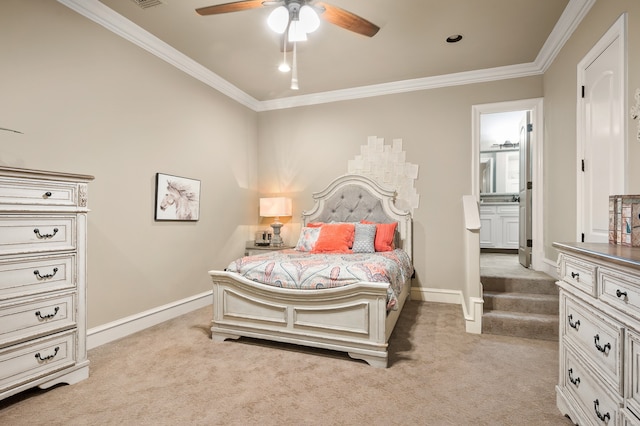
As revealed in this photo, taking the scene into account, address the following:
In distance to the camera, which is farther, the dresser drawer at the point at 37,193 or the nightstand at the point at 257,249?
the nightstand at the point at 257,249

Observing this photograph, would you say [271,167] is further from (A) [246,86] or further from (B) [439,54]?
(B) [439,54]

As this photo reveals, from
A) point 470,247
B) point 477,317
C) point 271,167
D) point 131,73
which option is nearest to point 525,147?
point 470,247

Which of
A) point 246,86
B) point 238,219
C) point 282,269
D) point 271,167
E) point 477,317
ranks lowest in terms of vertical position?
point 477,317

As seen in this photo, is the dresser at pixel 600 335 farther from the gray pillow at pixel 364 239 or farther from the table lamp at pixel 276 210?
the table lamp at pixel 276 210

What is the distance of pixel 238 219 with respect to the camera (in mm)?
4688

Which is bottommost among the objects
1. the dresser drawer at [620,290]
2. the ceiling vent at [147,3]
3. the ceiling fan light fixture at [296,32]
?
the dresser drawer at [620,290]

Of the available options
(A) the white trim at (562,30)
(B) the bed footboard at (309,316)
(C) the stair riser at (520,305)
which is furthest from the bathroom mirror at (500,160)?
(B) the bed footboard at (309,316)

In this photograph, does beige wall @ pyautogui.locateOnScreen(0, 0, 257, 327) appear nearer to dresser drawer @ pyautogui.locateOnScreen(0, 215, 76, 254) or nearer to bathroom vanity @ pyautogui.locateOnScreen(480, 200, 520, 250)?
dresser drawer @ pyautogui.locateOnScreen(0, 215, 76, 254)

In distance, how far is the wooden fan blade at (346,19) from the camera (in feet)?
7.24

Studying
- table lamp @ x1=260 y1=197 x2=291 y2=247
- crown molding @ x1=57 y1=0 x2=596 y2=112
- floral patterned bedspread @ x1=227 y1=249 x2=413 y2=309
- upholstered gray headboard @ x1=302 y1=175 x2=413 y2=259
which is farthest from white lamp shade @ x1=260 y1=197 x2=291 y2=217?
floral patterned bedspread @ x1=227 y1=249 x2=413 y2=309

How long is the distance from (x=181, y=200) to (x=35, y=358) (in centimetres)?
199

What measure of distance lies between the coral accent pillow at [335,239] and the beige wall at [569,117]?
211cm

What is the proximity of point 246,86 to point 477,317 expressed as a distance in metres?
3.87

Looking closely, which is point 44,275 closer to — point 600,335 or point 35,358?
point 35,358
